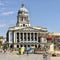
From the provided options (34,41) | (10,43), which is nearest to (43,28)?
(34,41)

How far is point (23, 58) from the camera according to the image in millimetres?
13375

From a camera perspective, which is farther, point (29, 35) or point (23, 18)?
point (23, 18)

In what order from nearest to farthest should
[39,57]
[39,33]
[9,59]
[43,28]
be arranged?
[9,59] < [39,57] < [39,33] < [43,28]

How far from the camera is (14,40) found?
532ft

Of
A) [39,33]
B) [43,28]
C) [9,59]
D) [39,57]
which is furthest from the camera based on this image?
[43,28]

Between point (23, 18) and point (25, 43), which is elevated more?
point (23, 18)

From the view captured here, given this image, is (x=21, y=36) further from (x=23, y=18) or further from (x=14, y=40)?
(x=23, y=18)

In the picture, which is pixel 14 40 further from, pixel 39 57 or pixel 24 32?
pixel 39 57

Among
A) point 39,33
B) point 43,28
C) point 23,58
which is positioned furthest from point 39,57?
point 43,28

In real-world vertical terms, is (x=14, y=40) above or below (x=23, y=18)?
below

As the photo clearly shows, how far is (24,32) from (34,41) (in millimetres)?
7282

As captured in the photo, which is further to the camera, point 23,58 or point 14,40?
point 14,40

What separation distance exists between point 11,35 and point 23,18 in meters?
14.9

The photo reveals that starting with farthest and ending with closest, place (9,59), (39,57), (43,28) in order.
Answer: (43,28), (39,57), (9,59)
